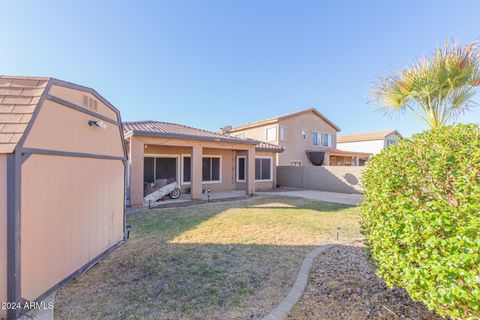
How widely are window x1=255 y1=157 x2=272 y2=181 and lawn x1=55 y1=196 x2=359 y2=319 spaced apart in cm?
884

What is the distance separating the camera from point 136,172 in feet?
30.7

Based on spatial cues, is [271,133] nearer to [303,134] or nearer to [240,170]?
[303,134]

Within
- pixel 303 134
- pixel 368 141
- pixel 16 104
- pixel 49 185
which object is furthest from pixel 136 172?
pixel 368 141

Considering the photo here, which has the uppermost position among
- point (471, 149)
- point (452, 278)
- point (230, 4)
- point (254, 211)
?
A: point (230, 4)

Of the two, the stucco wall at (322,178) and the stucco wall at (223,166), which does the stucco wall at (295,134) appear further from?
the stucco wall at (223,166)

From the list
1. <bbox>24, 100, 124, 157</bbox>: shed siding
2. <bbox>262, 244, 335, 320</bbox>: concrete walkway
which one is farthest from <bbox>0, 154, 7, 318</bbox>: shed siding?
<bbox>262, 244, 335, 320</bbox>: concrete walkway

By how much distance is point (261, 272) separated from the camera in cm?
389

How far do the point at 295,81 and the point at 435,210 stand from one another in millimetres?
18240

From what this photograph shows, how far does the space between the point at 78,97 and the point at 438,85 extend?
23.4 feet

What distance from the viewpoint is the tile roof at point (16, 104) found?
2679mm

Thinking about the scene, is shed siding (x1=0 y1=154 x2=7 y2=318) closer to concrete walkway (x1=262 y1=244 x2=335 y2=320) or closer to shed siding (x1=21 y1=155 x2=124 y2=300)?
shed siding (x1=21 y1=155 x2=124 y2=300)

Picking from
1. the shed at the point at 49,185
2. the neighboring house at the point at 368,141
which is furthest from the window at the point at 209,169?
the neighboring house at the point at 368,141

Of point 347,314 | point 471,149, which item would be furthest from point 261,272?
Result: point 471,149

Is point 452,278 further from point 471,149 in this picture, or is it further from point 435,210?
point 471,149
